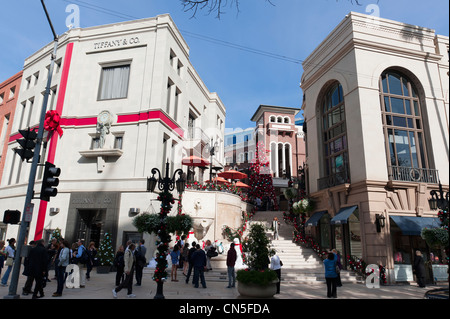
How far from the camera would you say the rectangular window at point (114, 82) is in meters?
21.0

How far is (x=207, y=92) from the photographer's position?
3081 centimetres

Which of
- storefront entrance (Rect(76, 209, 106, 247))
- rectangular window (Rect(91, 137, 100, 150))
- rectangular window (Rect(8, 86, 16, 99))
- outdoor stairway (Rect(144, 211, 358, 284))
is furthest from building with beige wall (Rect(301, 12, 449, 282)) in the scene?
rectangular window (Rect(8, 86, 16, 99))

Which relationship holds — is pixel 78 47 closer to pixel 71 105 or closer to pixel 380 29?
pixel 71 105

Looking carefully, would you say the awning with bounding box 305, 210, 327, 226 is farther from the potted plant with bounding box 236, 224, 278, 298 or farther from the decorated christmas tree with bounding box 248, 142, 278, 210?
the decorated christmas tree with bounding box 248, 142, 278, 210

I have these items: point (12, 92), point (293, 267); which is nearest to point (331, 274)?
point (293, 267)

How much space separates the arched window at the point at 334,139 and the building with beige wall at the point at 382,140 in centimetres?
6

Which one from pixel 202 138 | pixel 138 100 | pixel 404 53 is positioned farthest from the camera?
pixel 202 138

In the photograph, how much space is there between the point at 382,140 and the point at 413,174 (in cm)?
234

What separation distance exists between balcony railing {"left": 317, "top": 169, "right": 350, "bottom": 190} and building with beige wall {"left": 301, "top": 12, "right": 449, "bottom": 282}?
0.07m

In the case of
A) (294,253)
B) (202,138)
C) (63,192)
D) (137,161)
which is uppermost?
(202,138)

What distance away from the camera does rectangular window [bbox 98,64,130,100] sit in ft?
68.9

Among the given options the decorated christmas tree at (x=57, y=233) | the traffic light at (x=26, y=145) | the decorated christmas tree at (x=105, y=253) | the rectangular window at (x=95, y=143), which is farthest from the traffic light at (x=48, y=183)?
the rectangular window at (x=95, y=143)

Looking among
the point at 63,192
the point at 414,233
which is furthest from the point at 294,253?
the point at 63,192
